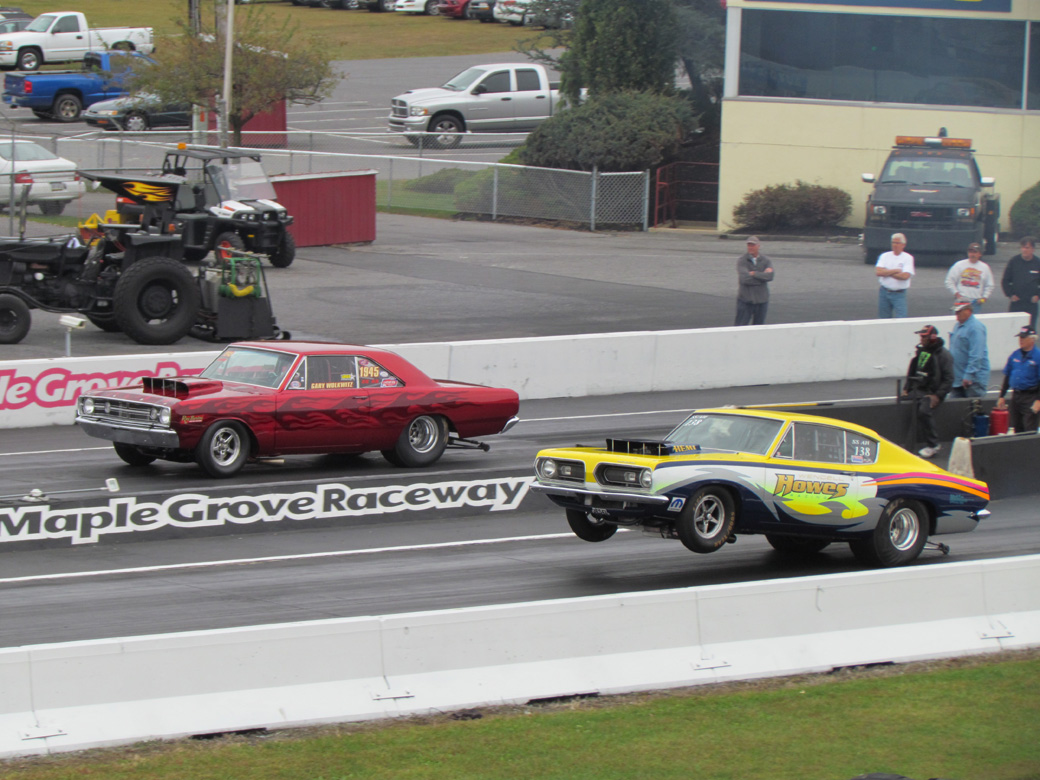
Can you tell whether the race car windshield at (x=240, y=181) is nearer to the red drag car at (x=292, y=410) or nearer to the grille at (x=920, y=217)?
the red drag car at (x=292, y=410)

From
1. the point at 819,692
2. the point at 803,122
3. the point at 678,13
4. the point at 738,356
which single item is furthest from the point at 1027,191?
the point at 819,692

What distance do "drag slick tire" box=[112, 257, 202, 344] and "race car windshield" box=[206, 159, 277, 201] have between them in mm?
5753

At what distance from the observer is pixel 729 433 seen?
1135cm

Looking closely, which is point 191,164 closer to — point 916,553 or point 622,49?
point 622,49

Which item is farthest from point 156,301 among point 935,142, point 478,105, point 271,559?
point 478,105

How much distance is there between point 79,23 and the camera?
160 feet

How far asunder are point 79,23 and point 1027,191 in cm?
3250

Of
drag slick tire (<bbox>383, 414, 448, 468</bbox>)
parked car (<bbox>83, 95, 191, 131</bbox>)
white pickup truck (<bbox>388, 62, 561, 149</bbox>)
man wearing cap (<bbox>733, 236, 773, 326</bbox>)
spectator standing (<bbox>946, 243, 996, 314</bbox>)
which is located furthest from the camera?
white pickup truck (<bbox>388, 62, 561, 149</bbox>)

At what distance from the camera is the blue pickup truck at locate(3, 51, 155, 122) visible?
140 feet

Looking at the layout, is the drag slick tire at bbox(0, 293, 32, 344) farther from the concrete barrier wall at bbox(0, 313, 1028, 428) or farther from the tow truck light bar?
the tow truck light bar

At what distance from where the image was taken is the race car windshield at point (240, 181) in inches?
1002

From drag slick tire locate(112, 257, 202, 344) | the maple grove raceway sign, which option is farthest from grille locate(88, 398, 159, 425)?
drag slick tire locate(112, 257, 202, 344)

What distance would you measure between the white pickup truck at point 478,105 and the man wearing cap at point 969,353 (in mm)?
26763

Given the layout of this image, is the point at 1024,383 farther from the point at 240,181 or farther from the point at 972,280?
the point at 240,181
